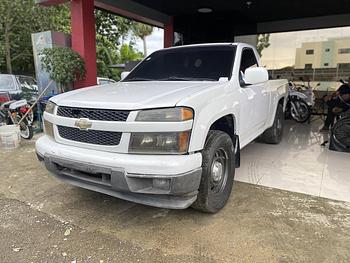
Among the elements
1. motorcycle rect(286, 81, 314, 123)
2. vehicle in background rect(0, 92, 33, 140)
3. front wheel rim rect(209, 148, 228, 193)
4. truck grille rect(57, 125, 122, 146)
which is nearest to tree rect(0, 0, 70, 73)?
vehicle in background rect(0, 92, 33, 140)

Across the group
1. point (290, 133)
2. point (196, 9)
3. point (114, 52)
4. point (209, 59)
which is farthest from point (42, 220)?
point (114, 52)

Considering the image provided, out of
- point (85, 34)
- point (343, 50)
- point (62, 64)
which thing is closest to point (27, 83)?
point (62, 64)

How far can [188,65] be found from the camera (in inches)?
161

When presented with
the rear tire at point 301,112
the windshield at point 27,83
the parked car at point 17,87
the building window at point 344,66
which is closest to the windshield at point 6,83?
the parked car at point 17,87

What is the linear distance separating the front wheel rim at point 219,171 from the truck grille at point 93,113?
3.33 ft

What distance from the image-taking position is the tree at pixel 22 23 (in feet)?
45.8

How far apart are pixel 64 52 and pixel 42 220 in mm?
5026

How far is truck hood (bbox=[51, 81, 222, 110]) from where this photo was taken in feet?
8.65

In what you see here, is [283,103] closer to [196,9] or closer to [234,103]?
[234,103]

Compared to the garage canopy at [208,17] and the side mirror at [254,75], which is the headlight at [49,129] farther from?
the garage canopy at [208,17]

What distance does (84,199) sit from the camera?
360 cm

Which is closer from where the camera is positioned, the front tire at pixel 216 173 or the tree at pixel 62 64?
the front tire at pixel 216 173

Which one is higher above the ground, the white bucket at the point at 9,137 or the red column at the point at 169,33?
the red column at the point at 169,33

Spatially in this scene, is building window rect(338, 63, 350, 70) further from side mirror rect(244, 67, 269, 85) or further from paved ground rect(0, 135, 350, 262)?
paved ground rect(0, 135, 350, 262)
